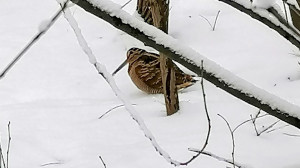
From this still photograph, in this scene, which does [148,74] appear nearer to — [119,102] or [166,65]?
[119,102]

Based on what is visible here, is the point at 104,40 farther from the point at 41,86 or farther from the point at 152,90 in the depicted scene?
the point at 152,90

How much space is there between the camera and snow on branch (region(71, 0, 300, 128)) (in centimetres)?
127

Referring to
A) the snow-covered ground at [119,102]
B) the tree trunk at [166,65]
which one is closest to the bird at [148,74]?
the snow-covered ground at [119,102]

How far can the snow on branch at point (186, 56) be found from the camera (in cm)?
127

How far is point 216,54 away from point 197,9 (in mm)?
1164

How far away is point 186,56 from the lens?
139 centimetres

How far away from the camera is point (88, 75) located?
150 inches

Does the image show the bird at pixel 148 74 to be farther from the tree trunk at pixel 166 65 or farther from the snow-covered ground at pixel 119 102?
the tree trunk at pixel 166 65

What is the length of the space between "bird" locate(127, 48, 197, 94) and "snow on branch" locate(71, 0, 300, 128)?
1.63 m

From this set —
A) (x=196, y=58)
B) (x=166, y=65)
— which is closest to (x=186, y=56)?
(x=196, y=58)

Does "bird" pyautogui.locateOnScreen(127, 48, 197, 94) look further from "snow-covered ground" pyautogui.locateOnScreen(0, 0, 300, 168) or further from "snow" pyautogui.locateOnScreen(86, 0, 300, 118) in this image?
"snow" pyautogui.locateOnScreen(86, 0, 300, 118)

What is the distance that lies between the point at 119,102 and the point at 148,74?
218 mm

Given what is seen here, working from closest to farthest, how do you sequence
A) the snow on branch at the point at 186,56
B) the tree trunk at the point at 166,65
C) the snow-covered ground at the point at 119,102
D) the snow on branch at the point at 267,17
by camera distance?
the snow on branch at the point at 186,56, the snow on branch at the point at 267,17, the snow-covered ground at the point at 119,102, the tree trunk at the point at 166,65

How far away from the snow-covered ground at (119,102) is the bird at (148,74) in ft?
0.19
